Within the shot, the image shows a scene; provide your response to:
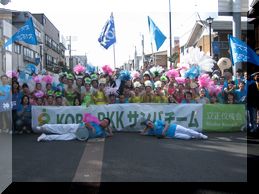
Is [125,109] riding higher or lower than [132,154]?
higher

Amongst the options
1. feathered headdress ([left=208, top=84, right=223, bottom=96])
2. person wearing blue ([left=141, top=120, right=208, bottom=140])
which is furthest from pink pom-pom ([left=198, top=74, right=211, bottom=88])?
person wearing blue ([left=141, top=120, right=208, bottom=140])

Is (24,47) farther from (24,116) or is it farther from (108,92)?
(24,116)

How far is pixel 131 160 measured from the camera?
294 inches

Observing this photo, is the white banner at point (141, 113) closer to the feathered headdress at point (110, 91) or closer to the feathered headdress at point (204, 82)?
the feathered headdress at point (110, 91)

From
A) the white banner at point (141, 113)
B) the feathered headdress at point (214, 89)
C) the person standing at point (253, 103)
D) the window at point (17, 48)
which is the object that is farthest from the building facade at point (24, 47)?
the person standing at point (253, 103)

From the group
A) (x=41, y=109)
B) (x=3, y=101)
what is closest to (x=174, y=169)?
(x=41, y=109)

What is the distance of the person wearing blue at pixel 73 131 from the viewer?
10.0m

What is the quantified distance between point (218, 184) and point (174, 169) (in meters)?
1.10

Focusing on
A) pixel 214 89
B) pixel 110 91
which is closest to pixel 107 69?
pixel 110 91

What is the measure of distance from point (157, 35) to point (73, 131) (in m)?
9.74

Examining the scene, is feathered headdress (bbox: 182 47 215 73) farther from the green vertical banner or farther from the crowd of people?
the green vertical banner

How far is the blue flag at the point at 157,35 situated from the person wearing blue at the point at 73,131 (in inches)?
350

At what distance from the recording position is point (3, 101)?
11461mm

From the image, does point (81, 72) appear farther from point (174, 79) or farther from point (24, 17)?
point (24, 17)
